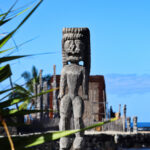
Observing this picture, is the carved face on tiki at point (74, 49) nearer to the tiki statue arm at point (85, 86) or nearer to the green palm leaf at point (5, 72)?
the tiki statue arm at point (85, 86)

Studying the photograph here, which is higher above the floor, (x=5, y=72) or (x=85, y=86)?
(x=5, y=72)

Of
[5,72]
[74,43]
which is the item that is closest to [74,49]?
[74,43]

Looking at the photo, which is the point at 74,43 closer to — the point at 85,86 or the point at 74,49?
the point at 74,49

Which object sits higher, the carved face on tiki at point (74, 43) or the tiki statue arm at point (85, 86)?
the carved face on tiki at point (74, 43)

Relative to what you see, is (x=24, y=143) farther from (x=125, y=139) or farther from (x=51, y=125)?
(x=51, y=125)

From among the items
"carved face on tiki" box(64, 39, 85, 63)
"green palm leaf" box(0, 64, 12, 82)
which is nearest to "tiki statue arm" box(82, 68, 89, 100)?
"carved face on tiki" box(64, 39, 85, 63)

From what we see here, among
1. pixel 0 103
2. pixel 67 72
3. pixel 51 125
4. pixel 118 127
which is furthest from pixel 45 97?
pixel 0 103

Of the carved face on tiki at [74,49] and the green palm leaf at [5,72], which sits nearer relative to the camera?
the green palm leaf at [5,72]

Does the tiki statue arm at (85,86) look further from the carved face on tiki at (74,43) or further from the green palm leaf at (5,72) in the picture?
the green palm leaf at (5,72)

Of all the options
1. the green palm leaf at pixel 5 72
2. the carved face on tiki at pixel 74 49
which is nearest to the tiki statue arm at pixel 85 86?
the carved face on tiki at pixel 74 49

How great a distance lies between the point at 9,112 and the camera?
1090 millimetres

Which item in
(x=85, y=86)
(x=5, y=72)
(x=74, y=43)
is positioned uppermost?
(x=74, y=43)

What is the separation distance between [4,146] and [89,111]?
25.4 m

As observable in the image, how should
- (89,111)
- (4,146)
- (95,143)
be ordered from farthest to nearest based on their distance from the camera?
(89,111) → (95,143) → (4,146)
